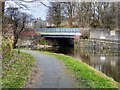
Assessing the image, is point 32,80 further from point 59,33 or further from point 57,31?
point 59,33

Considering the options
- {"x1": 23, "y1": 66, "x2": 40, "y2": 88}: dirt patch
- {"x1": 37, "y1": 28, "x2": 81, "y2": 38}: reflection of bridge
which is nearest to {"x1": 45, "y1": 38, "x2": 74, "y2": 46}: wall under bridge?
{"x1": 37, "y1": 28, "x2": 81, "y2": 38}: reflection of bridge

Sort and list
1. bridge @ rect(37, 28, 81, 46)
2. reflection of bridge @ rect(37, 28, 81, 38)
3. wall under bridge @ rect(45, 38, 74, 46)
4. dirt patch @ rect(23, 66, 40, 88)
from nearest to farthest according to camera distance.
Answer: dirt patch @ rect(23, 66, 40, 88) < reflection of bridge @ rect(37, 28, 81, 38) < bridge @ rect(37, 28, 81, 46) < wall under bridge @ rect(45, 38, 74, 46)

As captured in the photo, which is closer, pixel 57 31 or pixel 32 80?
pixel 32 80

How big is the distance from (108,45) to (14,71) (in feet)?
38.0

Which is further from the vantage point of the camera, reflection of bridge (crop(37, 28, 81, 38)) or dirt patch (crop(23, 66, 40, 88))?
reflection of bridge (crop(37, 28, 81, 38))

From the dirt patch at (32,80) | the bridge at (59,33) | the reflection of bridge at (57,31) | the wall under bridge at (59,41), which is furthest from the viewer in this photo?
the wall under bridge at (59,41)

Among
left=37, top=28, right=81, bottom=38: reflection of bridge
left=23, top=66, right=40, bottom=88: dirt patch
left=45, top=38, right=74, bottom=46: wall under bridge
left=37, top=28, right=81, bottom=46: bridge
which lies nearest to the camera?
left=23, top=66, right=40, bottom=88: dirt patch

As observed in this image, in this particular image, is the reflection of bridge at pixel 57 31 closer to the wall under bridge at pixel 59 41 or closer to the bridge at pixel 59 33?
the bridge at pixel 59 33

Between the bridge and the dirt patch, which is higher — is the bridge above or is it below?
above

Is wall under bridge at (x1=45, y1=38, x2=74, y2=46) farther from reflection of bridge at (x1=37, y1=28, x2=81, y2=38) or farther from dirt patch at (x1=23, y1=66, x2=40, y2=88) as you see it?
dirt patch at (x1=23, y1=66, x2=40, y2=88)

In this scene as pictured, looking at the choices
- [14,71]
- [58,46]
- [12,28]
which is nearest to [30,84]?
[14,71]

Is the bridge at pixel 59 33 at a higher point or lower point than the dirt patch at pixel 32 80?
higher

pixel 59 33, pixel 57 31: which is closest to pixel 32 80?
pixel 57 31

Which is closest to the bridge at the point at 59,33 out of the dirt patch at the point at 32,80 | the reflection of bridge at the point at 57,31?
the reflection of bridge at the point at 57,31
